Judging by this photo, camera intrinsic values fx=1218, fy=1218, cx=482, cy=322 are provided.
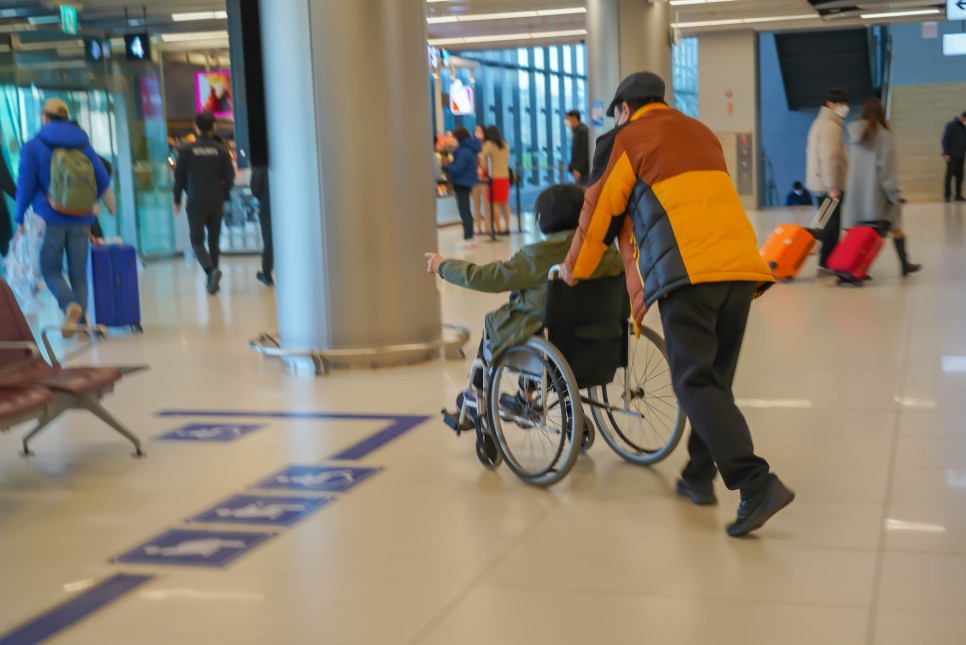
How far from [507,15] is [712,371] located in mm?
16774

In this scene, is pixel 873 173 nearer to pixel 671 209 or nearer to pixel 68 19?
pixel 671 209

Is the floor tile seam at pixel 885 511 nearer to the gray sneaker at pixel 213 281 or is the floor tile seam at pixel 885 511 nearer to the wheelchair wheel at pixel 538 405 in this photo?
the wheelchair wheel at pixel 538 405

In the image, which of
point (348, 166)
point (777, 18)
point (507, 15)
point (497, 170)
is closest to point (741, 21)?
point (777, 18)

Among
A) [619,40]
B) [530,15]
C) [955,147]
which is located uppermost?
[530,15]

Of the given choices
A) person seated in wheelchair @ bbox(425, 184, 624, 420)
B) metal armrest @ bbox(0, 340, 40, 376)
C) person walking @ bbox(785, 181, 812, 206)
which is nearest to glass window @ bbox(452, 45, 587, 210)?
person walking @ bbox(785, 181, 812, 206)

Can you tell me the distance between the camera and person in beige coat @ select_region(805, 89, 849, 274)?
10.8 metres

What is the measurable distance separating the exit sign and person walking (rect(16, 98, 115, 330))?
24.4 ft

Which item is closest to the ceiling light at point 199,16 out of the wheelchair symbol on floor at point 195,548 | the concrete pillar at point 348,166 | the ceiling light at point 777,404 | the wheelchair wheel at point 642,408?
the concrete pillar at point 348,166

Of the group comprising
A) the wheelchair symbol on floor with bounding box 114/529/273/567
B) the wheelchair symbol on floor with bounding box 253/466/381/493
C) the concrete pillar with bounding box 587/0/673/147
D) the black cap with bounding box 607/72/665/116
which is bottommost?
the wheelchair symbol on floor with bounding box 253/466/381/493

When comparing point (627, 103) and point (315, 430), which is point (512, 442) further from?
point (627, 103)

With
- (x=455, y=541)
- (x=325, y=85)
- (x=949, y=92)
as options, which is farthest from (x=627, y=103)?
(x=949, y=92)

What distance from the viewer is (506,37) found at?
23.4 metres

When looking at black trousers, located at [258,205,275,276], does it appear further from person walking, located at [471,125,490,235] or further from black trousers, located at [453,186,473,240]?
person walking, located at [471,125,490,235]

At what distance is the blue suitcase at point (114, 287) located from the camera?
9.38 metres
